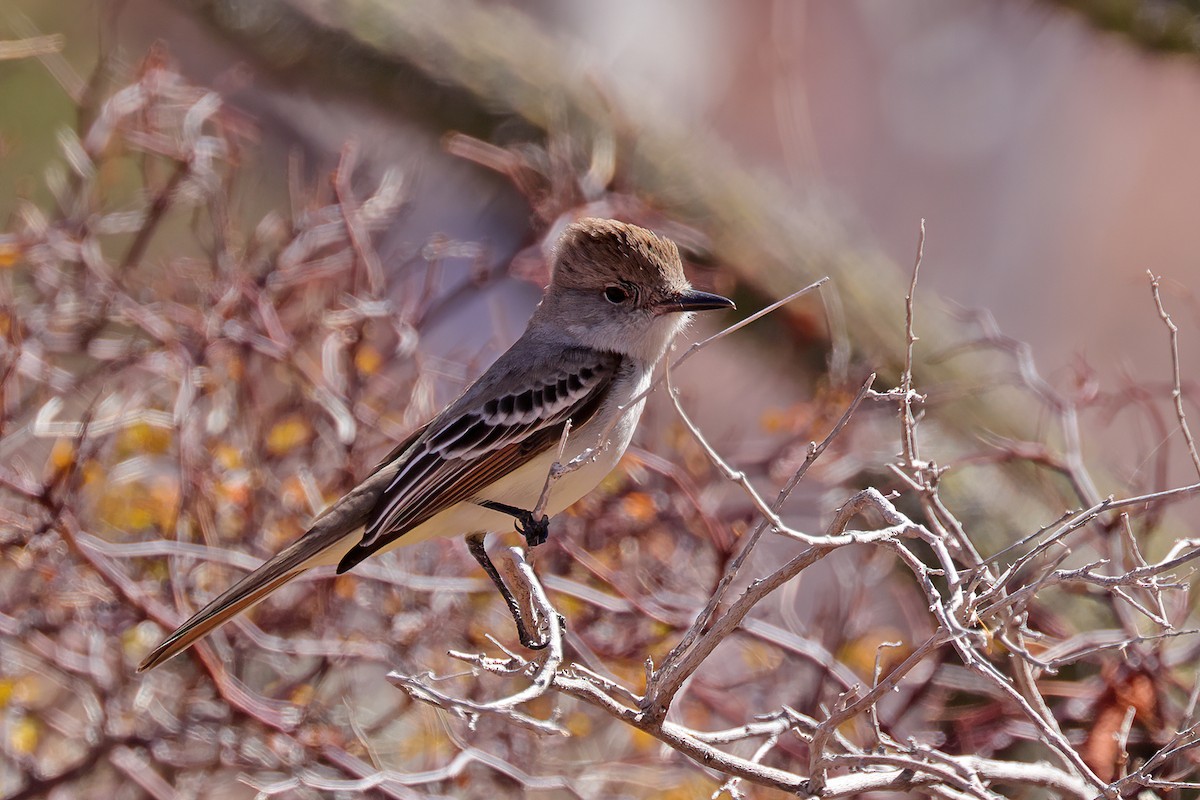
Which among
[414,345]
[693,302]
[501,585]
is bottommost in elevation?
[501,585]

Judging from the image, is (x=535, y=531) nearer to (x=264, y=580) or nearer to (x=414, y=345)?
(x=264, y=580)

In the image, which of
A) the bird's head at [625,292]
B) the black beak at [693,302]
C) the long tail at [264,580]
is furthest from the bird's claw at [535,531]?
the black beak at [693,302]

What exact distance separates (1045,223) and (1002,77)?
1.61 m

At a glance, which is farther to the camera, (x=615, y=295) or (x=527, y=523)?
(x=615, y=295)

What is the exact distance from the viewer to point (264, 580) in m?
3.05

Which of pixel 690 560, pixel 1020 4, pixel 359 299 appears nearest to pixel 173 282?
pixel 359 299

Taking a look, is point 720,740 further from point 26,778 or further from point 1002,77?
point 1002,77

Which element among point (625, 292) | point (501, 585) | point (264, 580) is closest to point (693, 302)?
point (625, 292)

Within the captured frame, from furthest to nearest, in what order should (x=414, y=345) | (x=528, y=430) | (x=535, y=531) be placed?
(x=414, y=345) < (x=528, y=430) < (x=535, y=531)

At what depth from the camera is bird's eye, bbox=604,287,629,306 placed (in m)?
3.45

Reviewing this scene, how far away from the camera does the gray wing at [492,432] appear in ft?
10.3

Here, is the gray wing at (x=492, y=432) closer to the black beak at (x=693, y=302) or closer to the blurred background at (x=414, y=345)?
the black beak at (x=693, y=302)

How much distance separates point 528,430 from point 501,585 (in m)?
0.39

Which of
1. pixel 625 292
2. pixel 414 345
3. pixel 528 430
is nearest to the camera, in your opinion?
pixel 528 430
